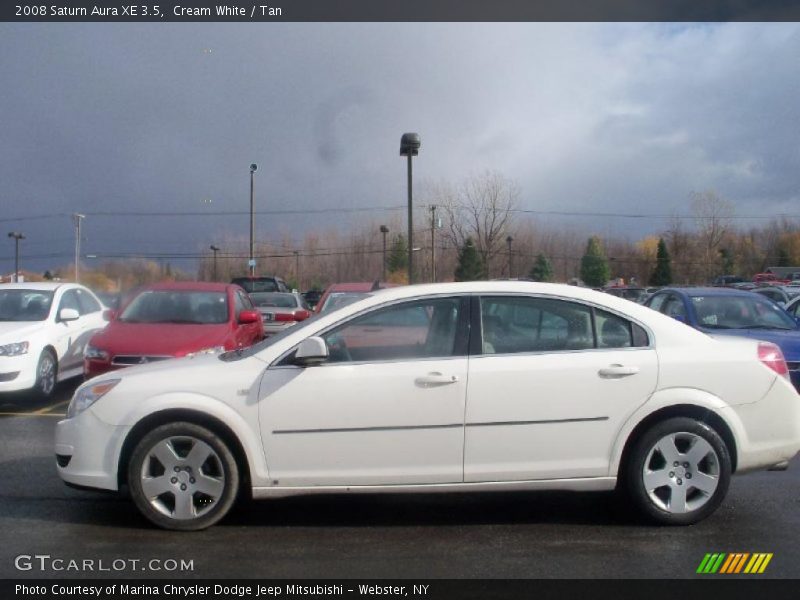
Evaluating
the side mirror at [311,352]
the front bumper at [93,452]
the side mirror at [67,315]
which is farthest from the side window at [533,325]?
the side mirror at [67,315]

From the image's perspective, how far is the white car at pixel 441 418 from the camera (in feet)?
16.4

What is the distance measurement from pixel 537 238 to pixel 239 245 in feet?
39.3

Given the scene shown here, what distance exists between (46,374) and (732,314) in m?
9.22

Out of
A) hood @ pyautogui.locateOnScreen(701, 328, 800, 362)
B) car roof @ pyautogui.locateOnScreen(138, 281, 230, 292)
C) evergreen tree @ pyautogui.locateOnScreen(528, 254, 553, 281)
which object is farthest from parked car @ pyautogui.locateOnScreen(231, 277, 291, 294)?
hood @ pyautogui.locateOnScreen(701, 328, 800, 362)

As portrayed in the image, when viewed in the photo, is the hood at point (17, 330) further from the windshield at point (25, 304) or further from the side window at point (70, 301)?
the side window at point (70, 301)

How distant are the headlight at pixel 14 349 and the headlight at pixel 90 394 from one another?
5.28 metres

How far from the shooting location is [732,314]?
11.0m

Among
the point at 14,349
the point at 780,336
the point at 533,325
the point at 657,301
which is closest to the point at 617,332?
the point at 533,325

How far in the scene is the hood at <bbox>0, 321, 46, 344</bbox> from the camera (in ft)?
33.0

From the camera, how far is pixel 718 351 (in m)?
5.33

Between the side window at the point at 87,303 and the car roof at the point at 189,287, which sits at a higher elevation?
the car roof at the point at 189,287

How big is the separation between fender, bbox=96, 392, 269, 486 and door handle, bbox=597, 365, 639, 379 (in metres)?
2.21
